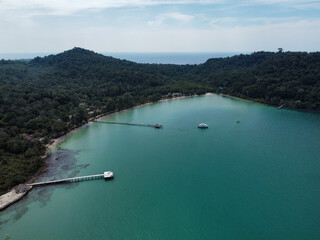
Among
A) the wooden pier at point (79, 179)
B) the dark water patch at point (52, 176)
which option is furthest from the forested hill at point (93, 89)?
the wooden pier at point (79, 179)

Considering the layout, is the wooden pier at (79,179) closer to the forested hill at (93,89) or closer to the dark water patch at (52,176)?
the dark water patch at (52,176)

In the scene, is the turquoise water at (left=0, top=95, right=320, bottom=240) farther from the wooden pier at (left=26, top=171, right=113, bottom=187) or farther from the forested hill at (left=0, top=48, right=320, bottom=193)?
the forested hill at (left=0, top=48, right=320, bottom=193)

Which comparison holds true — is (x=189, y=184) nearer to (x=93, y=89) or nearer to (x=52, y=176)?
(x=52, y=176)

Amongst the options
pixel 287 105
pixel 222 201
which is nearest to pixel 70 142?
pixel 222 201

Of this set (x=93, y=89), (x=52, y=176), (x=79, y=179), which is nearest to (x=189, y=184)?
(x=79, y=179)

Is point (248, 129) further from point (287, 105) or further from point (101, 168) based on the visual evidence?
point (101, 168)
